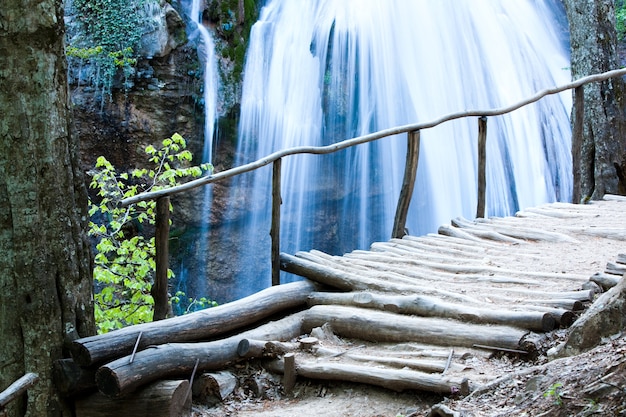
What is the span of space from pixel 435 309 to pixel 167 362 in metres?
1.79

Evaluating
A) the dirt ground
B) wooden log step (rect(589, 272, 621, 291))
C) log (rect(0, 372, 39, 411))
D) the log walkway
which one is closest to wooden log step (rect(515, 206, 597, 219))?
the log walkway

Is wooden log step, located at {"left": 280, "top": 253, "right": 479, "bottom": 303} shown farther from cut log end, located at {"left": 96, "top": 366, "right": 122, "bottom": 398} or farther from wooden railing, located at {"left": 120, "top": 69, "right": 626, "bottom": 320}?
cut log end, located at {"left": 96, "top": 366, "right": 122, "bottom": 398}

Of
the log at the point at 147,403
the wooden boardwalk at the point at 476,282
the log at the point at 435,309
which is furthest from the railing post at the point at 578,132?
the log at the point at 147,403

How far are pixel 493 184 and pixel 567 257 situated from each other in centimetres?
825

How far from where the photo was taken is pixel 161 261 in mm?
5379

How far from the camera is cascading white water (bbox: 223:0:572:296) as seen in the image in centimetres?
1523

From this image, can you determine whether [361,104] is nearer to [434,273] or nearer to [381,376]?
[434,273]

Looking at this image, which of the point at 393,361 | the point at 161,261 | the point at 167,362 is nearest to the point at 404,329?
the point at 393,361

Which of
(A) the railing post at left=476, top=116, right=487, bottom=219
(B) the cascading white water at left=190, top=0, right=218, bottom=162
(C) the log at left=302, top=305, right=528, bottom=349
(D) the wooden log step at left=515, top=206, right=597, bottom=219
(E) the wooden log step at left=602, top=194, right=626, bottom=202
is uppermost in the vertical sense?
(B) the cascading white water at left=190, top=0, right=218, bottom=162

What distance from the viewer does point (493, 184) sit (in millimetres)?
14086

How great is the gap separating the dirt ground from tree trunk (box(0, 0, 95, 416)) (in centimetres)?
98

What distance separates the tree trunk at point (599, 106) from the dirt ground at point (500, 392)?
3.35m

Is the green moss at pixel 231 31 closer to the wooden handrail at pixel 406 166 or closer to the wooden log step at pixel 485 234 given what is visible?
the wooden handrail at pixel 406 166

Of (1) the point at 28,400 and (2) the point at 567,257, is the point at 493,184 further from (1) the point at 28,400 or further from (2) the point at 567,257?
(1) the point at 28,400
